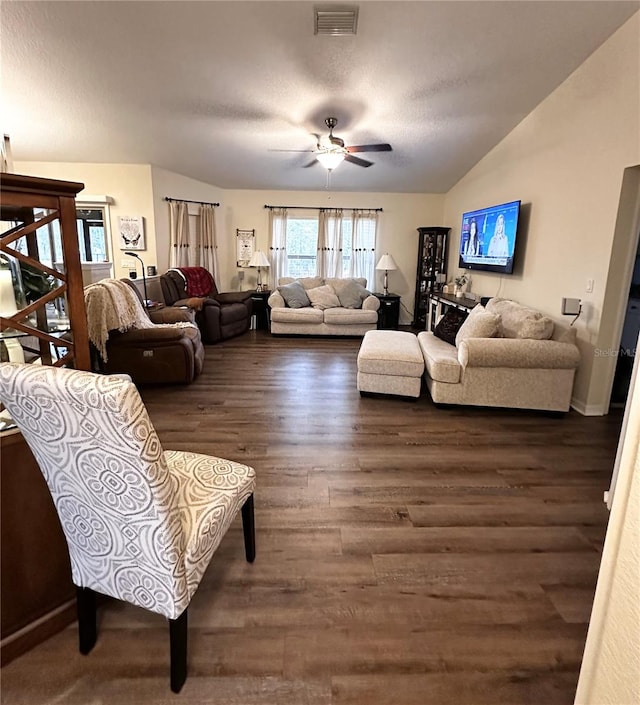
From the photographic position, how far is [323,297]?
6805 mm

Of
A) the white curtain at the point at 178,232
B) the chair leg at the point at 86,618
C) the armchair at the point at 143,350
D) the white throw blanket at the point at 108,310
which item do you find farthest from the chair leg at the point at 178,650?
the white curtain at the point at 178,232

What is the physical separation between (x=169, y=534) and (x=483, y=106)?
4785 millimetres

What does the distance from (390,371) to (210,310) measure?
3.06m

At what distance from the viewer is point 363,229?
290 inches

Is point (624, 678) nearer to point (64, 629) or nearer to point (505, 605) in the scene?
point (505, 605)

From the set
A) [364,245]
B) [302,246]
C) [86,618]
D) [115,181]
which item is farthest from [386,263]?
[86,618]

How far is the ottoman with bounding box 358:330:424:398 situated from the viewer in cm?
372

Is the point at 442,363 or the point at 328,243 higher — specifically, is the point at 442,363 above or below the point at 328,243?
below

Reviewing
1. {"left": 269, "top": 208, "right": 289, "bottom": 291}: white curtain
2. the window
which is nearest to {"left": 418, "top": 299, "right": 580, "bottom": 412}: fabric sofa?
the window

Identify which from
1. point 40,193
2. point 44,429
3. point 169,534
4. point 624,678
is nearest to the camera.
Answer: point 624,678

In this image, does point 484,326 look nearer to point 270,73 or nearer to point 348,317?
point 270,73

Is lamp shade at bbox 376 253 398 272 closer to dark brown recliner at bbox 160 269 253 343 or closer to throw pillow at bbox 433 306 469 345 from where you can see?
dark brown recliner at bbox 160 269 253 343

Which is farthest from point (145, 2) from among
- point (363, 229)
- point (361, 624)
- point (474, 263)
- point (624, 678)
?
point (363, 229)

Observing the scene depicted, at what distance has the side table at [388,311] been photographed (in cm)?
698
